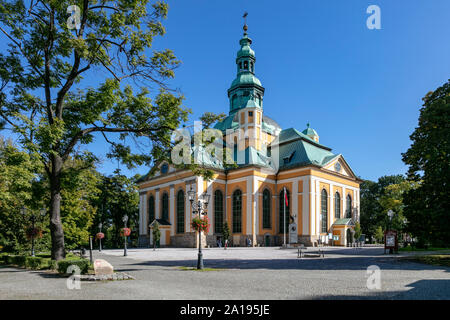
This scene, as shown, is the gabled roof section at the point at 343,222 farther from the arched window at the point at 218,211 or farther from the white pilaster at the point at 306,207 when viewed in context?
the arched window at the point at 218,211

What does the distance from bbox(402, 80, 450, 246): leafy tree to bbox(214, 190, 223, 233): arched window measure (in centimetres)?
2618

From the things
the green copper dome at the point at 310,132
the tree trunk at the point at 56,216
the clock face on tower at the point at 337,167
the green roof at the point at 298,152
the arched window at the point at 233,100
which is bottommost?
the tree trunk at the point at 56,216

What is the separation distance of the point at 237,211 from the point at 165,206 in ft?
38.4

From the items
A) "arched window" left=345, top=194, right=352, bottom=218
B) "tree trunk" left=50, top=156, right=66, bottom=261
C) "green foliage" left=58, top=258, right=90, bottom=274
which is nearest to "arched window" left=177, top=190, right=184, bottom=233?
"arched window" left=345, top=194, right=352, bottom=218

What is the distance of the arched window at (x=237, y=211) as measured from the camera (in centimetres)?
4241

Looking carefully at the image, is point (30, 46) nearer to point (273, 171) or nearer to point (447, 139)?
point (447, 139)

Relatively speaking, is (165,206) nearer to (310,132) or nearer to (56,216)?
(310,132)

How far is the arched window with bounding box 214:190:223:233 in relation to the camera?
42906 millimetres

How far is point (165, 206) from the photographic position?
1887 inches

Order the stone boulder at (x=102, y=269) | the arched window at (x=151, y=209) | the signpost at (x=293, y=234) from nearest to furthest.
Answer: the stone boulder at (x=102, y=269) → the signpost at (x=293, y=234) → the arched window at (x=151, y=209)

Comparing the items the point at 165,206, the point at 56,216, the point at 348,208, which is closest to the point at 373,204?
the point at 348,208

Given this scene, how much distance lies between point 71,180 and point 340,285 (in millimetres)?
13101

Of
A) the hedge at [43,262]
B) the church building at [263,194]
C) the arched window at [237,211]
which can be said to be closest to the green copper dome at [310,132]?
the church building at [263,194]

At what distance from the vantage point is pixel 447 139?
1825 centimetres
